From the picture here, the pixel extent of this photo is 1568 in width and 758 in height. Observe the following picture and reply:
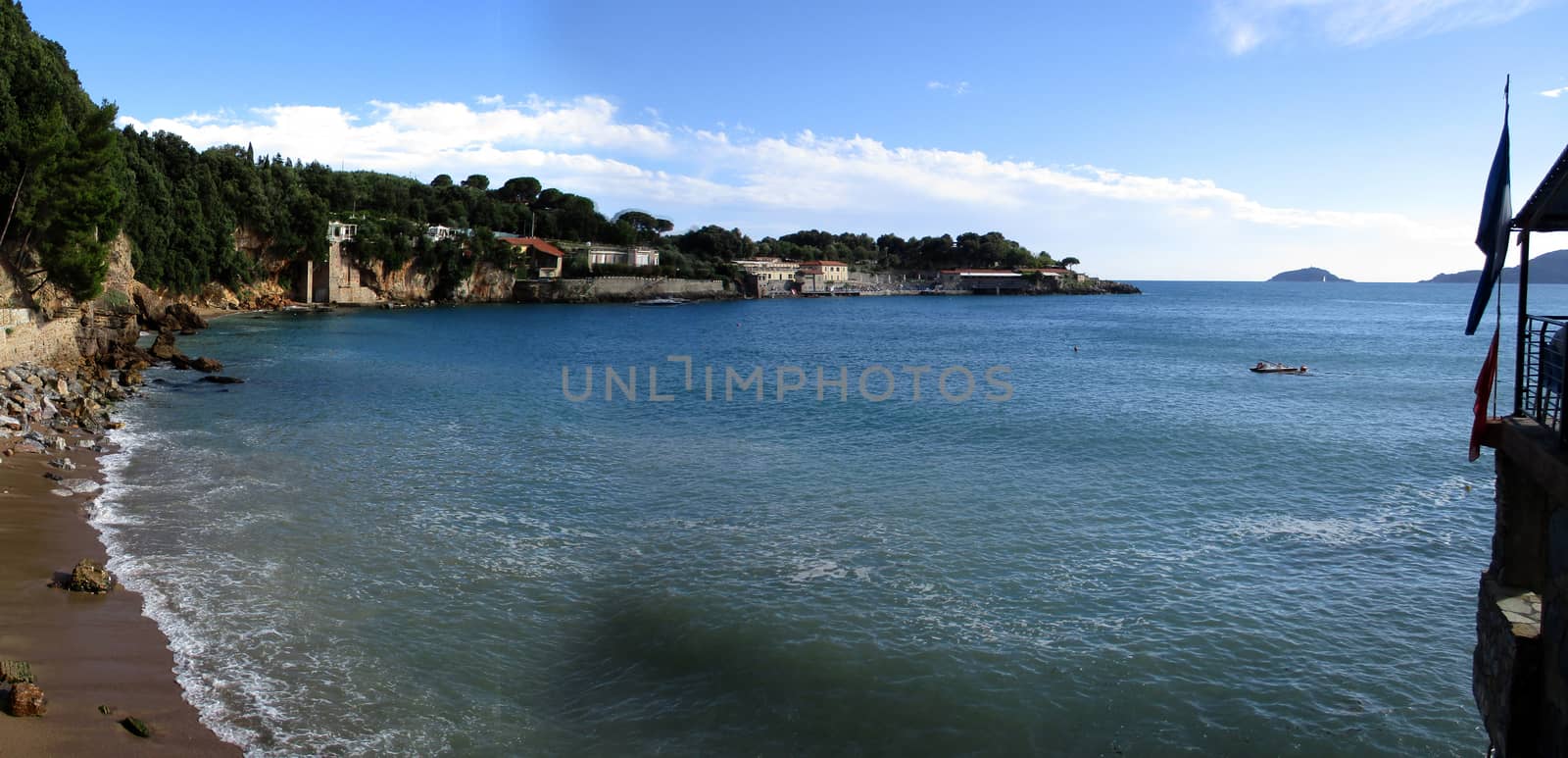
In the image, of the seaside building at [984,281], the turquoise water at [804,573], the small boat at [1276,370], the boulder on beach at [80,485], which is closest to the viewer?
the turquoise water at [804,573]

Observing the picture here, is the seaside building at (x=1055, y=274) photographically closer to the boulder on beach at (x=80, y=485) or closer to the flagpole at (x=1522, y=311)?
the boulder on beach at (x=80, y=485)

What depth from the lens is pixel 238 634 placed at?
1072cm

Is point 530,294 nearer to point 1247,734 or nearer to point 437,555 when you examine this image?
point 437,555

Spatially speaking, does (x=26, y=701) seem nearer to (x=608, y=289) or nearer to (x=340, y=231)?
(x=340, y=231)

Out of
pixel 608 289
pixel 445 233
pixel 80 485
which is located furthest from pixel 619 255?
pixel 80 485

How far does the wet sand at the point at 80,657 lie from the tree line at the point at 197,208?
2378cm

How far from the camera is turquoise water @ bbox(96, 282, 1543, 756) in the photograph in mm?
9367

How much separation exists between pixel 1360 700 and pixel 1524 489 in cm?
405

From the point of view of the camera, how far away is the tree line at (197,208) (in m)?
31.8

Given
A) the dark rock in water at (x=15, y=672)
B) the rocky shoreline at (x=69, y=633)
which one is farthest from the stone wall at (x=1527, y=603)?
the dark rock in water at (x=15, y=672)

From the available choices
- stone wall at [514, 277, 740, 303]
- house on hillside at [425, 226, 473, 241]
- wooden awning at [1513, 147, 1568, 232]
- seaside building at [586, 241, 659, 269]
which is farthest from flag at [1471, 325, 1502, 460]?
seaside building at [586, 241, 659, 269]

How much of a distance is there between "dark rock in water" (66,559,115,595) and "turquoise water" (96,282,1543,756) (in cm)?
62

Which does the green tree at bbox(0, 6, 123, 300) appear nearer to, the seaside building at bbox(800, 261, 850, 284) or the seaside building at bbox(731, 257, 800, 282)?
the seaside building at bbox(731, 257, 800, 282)

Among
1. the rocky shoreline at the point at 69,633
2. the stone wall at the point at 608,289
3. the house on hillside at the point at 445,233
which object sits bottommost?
the rocky shoreline at the point at 69,633
